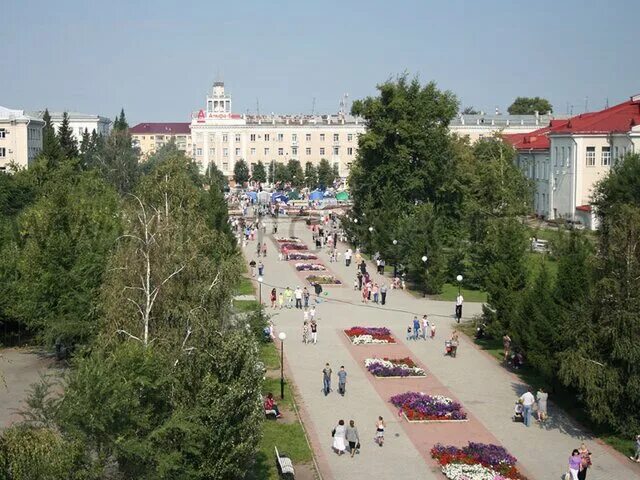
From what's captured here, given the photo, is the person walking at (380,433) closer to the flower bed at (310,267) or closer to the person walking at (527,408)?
the person walking at (527,408)

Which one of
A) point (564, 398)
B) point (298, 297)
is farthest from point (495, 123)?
point (564, 398)

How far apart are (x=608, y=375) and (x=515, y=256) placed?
11.6 meters

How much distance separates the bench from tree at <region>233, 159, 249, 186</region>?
112378 mm

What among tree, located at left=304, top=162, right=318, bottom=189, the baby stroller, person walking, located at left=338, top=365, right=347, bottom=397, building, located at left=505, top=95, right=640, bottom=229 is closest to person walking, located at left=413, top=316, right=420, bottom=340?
person walking, located at left=338, top=365, right=347, bottom=397

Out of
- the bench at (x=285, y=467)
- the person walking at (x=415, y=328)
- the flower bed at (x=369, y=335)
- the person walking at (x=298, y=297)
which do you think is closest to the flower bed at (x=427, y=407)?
the bench at (x=285, y=467)

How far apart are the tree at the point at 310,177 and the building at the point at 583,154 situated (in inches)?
2011

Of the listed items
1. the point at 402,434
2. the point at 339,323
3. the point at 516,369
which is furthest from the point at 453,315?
the point at 402,434

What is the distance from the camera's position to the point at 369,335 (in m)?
34.0

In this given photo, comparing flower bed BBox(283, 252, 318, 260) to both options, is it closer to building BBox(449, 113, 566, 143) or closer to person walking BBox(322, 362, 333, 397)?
person walking BBox(322, 362, 333, 397)

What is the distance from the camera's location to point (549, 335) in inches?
1008

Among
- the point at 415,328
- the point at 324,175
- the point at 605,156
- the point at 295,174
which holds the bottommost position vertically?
the point at 415,328

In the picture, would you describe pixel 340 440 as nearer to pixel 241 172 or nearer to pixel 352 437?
pixel 352 437

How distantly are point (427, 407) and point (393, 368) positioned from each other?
177 inches

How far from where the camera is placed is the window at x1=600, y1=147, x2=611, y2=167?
70600 mm
